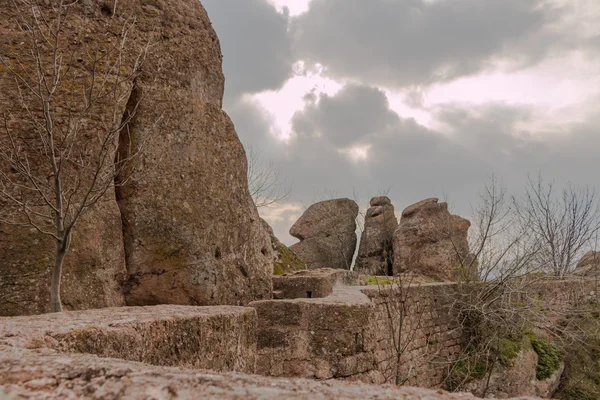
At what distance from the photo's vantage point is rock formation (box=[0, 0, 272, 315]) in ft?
19.4

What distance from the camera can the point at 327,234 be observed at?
77.3 feet

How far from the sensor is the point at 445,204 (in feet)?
69.7

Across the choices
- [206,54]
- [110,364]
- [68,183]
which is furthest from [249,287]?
[110,364]

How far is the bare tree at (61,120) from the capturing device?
5516 millimetres

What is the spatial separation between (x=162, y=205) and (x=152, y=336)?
13.5ft

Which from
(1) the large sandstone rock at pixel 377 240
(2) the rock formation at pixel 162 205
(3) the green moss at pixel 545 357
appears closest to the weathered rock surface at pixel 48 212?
(2) the rock formation at pixel 162 205

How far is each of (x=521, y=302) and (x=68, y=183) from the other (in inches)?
417

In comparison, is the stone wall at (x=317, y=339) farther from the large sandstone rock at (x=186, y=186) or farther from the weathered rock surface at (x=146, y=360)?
the weathered rock surface at (x=146, y=360)

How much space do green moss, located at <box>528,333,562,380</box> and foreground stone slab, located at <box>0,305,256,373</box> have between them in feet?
32.3

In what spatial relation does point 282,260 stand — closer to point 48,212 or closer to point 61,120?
point 48,212

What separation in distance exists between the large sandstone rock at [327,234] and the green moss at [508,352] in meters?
12.3

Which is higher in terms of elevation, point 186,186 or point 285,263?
point 186,186

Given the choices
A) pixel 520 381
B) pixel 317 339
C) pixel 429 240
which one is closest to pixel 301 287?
pixel 317 339

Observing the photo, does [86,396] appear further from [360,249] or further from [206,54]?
[360,249]
